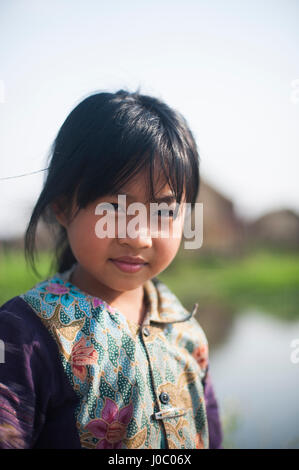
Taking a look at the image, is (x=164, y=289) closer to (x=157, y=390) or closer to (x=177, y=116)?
(x=157, y=390)

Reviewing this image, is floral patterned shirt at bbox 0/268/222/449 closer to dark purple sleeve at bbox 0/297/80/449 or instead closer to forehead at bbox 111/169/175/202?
dark purple sleeve at bbox 0/297/80/449

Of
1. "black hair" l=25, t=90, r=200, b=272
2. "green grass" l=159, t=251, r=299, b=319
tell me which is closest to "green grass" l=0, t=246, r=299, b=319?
"green grass" l=159, t=251, r=299, b=319

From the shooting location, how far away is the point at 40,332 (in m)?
0.90

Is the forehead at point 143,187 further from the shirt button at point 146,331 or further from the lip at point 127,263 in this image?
the shirt button at point 146,331

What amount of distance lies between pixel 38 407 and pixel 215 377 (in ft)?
4.98

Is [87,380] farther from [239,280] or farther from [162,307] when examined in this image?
[239,280]

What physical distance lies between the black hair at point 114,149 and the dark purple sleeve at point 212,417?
0.58 metres

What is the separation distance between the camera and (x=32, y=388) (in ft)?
2.76

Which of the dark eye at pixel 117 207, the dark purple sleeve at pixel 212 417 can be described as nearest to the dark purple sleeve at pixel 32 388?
the dark eye at pixel 117 207

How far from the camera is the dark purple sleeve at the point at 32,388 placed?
2.70 ft

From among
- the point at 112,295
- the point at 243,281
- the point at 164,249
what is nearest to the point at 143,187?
the point at 164,249

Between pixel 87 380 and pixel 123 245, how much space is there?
31cm

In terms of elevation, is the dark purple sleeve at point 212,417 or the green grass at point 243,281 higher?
the dark purple sleeve at point 212,417

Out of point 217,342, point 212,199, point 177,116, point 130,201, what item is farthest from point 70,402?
point 212,199
